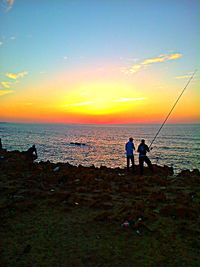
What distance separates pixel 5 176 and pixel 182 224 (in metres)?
10.1

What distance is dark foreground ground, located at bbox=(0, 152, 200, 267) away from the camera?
5.34 metres

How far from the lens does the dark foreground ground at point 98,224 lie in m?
5.34

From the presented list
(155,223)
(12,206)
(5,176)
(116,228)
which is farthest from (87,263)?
(5,176)

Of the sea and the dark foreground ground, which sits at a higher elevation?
the dark foreground ground

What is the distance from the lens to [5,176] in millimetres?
13398

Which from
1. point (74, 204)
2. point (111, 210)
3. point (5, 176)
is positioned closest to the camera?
point (111, 210)

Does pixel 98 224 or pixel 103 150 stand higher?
pixel 98 224

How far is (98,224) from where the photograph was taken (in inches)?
280

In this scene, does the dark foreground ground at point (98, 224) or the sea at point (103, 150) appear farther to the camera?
the sea at point (103, 150)

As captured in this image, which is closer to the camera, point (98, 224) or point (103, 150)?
point (98, 224)

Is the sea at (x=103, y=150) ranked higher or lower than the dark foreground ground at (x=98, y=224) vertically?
lower

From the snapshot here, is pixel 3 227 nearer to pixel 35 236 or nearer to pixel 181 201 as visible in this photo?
pixel 35 236

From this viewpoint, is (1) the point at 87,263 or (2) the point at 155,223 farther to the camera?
(2) the point at 155,223

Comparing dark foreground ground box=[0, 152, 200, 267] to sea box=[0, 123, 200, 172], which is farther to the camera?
sea box=[0, 123, 200, 172]
